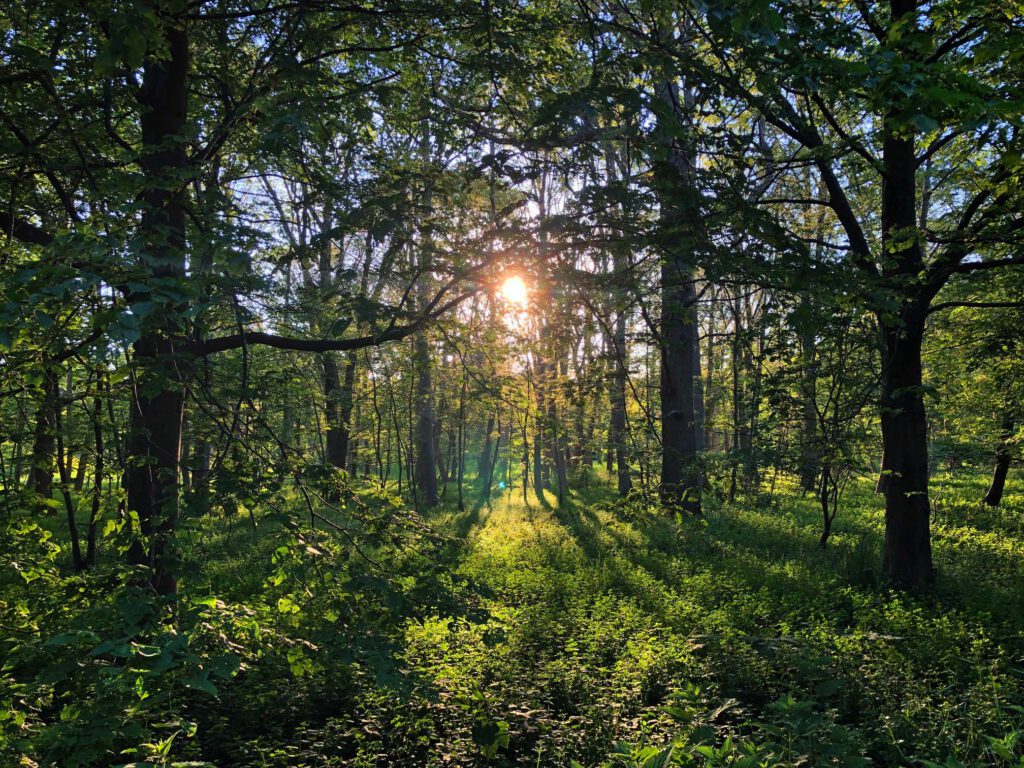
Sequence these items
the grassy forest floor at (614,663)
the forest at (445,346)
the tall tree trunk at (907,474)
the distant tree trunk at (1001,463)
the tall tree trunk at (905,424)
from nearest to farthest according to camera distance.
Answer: the forest at (445,346), the grassy forest floor at (614,663), the tall tree trunk at (905,424), the tall tree trunk at (907,474), the distant tree trunk at (1001,463)

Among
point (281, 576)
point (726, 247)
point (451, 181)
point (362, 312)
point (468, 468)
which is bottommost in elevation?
point (468, 468)

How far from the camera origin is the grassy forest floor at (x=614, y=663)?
323 cm

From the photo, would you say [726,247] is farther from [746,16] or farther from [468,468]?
[468,468]

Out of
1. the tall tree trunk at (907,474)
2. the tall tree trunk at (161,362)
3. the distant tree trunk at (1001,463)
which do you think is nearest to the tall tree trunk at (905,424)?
the tall tree trunk at (907,474)

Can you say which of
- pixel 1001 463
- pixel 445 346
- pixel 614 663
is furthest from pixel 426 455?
pixel 1001 463

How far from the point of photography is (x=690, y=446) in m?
12.0

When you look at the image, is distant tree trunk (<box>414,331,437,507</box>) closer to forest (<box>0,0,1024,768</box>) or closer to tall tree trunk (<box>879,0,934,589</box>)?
forest (<box>0,0,1024,768</box>)

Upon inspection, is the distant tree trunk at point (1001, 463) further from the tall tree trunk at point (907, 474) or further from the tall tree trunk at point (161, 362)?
the tall tree trunk at point (161, 362)

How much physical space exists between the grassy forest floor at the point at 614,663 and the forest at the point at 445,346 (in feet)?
0.15

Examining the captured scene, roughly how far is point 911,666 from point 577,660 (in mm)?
3198

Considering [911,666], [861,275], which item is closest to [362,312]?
[861,275]

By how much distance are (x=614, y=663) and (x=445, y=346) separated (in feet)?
12.6

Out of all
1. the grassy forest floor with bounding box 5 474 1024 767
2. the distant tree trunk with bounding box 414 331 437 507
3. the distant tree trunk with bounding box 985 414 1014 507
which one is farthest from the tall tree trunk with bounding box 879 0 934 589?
the distant tree trunk with bounding box 414 331 437 507

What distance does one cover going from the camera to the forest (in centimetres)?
278
